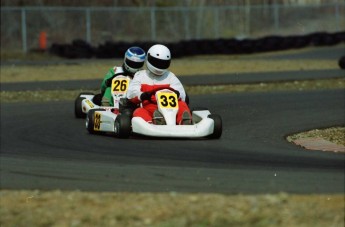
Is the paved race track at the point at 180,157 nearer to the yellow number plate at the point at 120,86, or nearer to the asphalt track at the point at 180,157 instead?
the asphalt track at the point at 180,157

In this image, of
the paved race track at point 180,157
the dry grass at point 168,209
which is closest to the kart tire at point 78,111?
the paved race track at point 180,157

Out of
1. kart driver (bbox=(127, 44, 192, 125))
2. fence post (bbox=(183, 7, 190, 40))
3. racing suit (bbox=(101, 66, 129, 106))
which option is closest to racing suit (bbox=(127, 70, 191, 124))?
kart driver (bbox=(127, 44, 192, 125))

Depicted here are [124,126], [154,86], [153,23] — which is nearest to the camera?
[124,126]

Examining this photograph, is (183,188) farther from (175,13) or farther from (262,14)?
(262,14)

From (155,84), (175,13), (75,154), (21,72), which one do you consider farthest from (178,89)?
(175,13)

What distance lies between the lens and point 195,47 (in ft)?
117

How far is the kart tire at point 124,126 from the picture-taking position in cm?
1234

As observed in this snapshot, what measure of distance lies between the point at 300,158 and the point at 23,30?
29.5 meters

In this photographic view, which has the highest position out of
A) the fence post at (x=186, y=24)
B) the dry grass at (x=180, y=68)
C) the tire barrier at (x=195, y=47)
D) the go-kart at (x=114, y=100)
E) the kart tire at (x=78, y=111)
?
the go-kart at (x=114, y=100)

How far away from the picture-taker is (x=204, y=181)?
8453 mm

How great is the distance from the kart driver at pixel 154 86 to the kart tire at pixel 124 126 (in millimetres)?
169

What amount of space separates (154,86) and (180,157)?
2723 mm

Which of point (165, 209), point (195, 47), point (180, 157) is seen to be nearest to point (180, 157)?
point (180, 157)

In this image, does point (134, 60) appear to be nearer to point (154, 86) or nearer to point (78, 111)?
point (154, 86)
